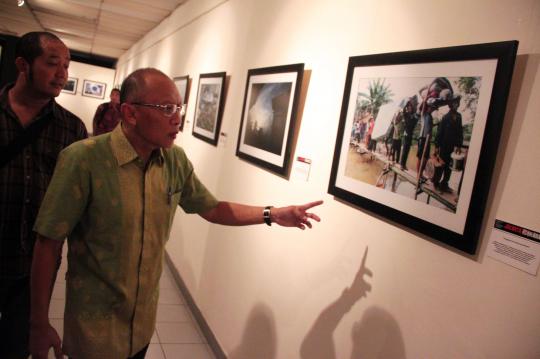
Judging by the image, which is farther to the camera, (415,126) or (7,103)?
(7,103)

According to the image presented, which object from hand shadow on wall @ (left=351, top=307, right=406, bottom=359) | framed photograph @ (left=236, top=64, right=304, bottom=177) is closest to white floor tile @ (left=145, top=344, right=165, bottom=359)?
framed photograph @ (left=236, top=64, right=304, bottom=177)

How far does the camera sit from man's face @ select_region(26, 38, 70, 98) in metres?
1.79

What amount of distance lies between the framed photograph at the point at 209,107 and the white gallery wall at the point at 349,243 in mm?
135

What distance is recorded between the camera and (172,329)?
3.33 m

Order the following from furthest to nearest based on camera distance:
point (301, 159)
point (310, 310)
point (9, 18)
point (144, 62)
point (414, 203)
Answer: point (9, 18) → point (144, 62) → point (301, 159) → point (310, 310) → point (414, 203)

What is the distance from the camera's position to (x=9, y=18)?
33.9ft

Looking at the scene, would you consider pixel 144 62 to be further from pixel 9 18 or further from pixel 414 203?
pixel 414 203

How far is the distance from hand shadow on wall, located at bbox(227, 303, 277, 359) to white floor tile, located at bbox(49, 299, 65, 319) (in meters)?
1.50

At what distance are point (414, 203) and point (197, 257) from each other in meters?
2.68

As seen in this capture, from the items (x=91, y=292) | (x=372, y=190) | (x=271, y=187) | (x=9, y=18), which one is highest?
(x=9, y=18)

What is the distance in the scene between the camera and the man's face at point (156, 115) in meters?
1.46

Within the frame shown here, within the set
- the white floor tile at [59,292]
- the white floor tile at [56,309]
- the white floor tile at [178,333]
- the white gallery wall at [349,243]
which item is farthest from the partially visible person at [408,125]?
the white floor tile at [59,292]

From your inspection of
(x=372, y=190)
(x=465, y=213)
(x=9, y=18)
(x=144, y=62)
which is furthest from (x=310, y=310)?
(x=9, y=18)

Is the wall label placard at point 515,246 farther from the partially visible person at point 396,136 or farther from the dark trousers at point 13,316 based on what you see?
the dark trousers at point 13,316
